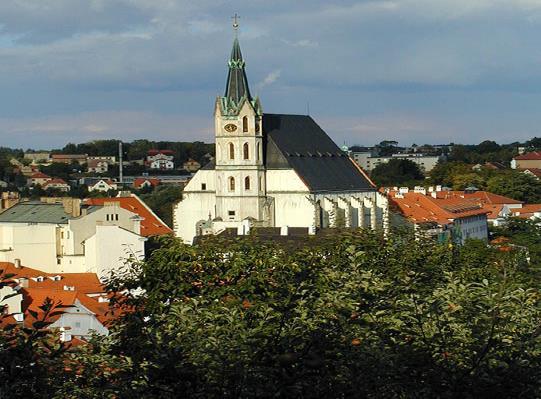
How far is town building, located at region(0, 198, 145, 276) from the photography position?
66.6 metres

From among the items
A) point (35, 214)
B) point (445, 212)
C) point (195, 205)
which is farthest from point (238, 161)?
point (445, 212)

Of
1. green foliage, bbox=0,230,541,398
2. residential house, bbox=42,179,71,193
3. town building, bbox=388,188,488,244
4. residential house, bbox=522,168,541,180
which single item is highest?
residential house, bbox=42,179,71,193

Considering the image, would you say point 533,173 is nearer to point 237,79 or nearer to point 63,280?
point 237,79

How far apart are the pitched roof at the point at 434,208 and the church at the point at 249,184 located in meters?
9.84

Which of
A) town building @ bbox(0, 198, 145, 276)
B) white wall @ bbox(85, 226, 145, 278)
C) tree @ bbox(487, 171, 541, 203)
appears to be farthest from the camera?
tree @ bbox(487, 171, 541, 203)

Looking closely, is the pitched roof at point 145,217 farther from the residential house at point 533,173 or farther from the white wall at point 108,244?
the residential house at point 533,173

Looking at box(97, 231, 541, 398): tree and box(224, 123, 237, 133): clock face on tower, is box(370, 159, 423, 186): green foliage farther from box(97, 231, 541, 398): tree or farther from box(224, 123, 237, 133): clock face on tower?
box(97, 231, 541, 398): tree

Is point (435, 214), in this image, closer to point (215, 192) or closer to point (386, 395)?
point (215, 192)

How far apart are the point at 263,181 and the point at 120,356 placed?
6231 centimetres

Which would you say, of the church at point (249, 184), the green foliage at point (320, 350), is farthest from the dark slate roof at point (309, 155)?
the green foliage at point (320, 350)

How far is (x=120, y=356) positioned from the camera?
67.9 ft

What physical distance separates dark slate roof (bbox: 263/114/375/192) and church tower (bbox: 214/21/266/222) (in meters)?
2.06

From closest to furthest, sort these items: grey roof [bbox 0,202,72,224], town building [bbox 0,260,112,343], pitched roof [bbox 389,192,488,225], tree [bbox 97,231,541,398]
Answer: tree [bbox 97,231,541,398], town building [bbox 0,260,112,343], grey roof [bbox 0,202,72,224], pitched roof [bbox 389,192,488,225]

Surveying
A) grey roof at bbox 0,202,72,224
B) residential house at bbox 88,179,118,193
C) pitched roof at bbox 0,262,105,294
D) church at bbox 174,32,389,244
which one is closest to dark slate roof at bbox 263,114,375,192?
church at bbox 174,32,389,244
